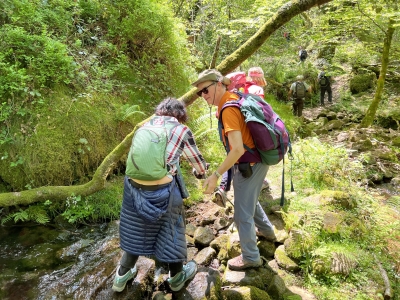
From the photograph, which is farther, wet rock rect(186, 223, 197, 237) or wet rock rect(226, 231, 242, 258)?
wet rock rect(186, 223, 197, 237)

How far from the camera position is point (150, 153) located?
8.75ft

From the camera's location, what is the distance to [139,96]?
7031 mm

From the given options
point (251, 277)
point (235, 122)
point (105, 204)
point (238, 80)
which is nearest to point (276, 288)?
point (251, 277)

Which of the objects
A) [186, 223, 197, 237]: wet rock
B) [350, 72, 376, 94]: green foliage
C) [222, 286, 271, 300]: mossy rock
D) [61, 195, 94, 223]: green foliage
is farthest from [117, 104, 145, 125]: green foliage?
[350, 72, 376, 94]: green foliage

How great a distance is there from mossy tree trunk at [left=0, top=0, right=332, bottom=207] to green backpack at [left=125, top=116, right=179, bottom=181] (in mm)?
2502

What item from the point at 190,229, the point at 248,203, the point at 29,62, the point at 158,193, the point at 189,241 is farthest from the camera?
the point at 29,62

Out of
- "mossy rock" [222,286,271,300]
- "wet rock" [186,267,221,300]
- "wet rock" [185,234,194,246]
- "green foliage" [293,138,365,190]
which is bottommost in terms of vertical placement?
"wet rock" [185,234,194,246]

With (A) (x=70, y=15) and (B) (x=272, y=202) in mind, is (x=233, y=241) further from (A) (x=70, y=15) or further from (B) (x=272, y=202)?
(A) (x=70, y=15)

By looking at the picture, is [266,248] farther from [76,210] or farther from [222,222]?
[76,210]

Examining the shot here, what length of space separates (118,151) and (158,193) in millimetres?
2693

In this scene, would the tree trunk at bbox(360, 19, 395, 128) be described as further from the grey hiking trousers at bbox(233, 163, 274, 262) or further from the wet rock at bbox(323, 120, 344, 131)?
the grey hiking trousers at bbox(233, 163, 274, 262)

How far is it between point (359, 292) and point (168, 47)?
683cm

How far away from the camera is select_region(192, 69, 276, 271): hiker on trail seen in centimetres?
269

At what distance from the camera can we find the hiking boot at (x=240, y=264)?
326 cm
